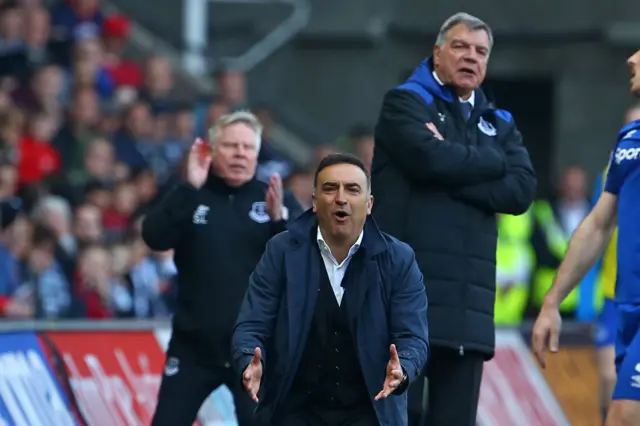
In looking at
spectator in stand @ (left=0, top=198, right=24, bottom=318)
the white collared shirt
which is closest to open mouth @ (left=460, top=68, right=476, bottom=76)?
the white collared shirt

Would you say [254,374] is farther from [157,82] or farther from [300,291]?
[157,82]

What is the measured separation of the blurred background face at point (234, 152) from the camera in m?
9.84

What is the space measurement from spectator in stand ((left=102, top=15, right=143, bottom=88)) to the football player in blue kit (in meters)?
11.1

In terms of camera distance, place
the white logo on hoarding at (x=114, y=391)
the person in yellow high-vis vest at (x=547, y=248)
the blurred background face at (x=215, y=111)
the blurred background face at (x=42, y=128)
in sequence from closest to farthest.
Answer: the white logo on hoarding at (x=114, y=391)
the blurred background face at (x=42, y=128)
the person in yellow high-vis vest at (x=547, y=248)
the blurred background face at (x=215, y=111)

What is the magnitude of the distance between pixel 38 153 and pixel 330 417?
8.94m

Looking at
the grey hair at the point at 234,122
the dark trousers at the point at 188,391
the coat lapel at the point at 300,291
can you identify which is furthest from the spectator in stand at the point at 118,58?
the coat lapel at the point at 300,291

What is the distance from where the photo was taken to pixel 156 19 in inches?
905

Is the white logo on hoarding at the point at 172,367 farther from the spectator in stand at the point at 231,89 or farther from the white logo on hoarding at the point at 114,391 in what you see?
the spectator in stand at the point at 231,89

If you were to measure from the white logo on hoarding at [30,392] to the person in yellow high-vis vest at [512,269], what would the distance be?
19.6ft

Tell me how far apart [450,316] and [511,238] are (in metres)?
7.99

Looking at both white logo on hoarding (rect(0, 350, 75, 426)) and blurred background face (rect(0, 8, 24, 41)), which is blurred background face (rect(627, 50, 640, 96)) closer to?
white logo on hoarding (rect(0, 350, 75, 426))

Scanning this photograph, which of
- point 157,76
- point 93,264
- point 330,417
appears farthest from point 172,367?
point 157,76

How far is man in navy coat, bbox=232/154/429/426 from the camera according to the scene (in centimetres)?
777

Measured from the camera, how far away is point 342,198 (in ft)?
25.3
